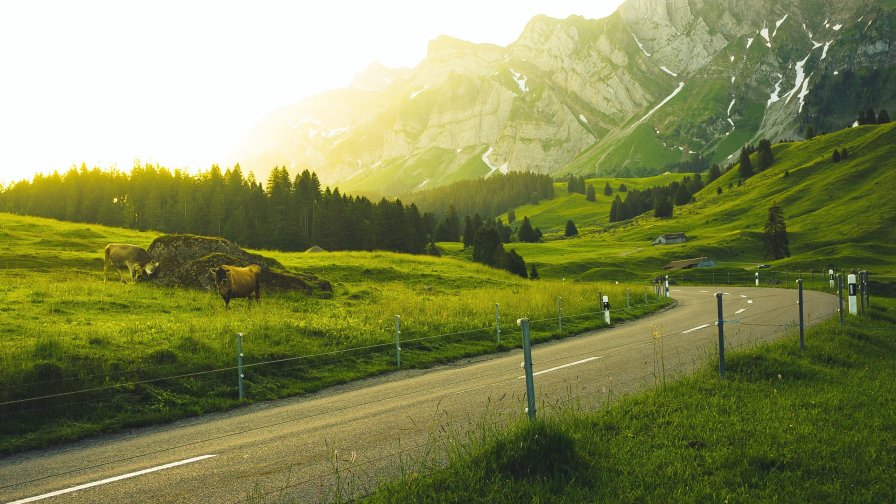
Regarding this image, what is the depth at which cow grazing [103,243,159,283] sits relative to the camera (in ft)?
102

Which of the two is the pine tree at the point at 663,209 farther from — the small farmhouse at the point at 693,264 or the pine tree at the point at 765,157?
the small farmhouse at the point at 693,264

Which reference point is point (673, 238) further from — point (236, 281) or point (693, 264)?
point (236, 281)

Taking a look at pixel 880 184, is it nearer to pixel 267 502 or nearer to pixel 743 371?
pixel 743 371

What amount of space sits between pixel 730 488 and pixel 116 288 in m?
28.9

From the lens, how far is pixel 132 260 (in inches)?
1240

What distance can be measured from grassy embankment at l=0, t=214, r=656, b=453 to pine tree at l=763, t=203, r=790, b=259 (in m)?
87.4

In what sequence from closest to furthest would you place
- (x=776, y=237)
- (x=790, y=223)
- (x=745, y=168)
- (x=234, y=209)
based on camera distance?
(x=234, y=209), (x=776, y=237), (x=790, y=223), (x=745, y=168)

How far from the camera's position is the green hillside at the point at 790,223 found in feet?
319

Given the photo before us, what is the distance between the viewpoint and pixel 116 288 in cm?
2662

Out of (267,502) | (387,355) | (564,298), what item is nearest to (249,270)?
(387,355)

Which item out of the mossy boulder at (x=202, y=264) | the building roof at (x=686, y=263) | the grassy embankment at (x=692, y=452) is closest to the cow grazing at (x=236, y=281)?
the mossy boulder at (x=202, y=264)

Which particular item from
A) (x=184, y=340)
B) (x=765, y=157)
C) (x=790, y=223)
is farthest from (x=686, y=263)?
(x=765, y=157)

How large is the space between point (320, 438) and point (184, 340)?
28.7 ft

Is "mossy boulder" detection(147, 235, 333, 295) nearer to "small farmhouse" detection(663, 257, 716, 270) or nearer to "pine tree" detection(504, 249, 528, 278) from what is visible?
"pine tree" detection(504, 249, 528, 278)
